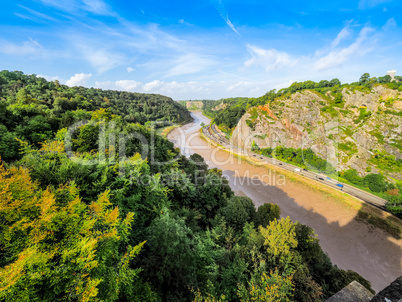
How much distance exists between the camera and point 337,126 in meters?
37.8

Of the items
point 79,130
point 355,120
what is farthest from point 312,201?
point 79,130

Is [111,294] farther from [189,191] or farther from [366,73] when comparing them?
[366,73]

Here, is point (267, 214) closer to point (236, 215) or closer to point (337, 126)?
point (236, 215)

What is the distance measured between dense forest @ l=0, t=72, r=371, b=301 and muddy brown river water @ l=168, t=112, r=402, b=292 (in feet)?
30.9

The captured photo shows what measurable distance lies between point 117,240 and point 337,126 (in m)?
48.3

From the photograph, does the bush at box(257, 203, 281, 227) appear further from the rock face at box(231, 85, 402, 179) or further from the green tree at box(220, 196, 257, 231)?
the rock face at box(231, 85, 402, 179)

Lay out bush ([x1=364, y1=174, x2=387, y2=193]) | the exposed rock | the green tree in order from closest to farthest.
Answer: the exposed rock
the green tree
bush ([x1=364, y1=174, x2=387, y2=193])

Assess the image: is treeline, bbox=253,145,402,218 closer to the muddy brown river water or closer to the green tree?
the muddy brown river water

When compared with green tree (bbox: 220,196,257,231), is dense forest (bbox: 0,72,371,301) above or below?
above

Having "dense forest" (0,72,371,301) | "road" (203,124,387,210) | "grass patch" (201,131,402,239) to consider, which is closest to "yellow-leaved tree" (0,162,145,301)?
"dense forest" (0,72,371,301)

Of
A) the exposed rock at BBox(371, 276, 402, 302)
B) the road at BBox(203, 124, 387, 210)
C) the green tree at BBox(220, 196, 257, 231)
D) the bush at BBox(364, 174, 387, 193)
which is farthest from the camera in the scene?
the bush at BBox(364, 174, 387, 193)

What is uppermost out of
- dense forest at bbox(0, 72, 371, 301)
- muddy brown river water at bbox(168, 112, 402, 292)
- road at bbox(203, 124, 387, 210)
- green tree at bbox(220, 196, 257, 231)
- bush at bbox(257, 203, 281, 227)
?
dense forest at bbox(0, 72, 371, 301)

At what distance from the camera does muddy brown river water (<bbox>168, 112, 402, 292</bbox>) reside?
689 inches

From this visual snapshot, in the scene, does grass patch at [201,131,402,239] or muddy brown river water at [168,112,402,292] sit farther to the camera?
grass patch at [201,131,402,239]
